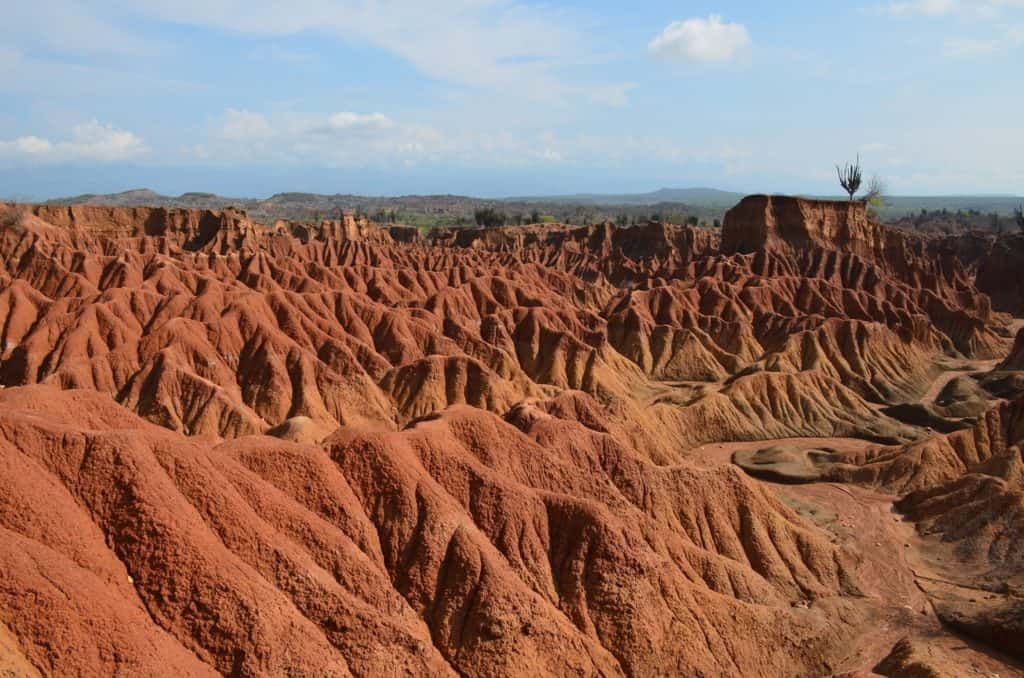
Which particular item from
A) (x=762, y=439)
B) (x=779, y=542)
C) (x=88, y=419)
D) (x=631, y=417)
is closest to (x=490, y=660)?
(x=779, y=542)

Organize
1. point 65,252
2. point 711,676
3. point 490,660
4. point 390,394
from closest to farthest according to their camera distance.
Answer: point 490,660 < point 711,676 < point 390,394 < point 65,252

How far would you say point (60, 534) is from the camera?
718 inches

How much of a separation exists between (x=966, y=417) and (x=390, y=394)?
4366 cm

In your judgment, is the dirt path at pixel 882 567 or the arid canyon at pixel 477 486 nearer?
the arid canyon at pixel 477 486

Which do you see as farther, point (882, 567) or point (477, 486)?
point (882, 567)

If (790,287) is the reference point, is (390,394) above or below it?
below

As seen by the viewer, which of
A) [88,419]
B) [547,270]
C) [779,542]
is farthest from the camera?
[547,270]

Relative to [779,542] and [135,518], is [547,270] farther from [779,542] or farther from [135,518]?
[135,518]

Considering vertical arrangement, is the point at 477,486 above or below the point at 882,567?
above

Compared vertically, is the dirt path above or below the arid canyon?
below

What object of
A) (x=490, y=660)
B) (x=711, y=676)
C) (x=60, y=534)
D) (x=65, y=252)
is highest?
(x=65, y=252)

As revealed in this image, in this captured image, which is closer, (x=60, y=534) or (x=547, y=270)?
(x=60, y=534)

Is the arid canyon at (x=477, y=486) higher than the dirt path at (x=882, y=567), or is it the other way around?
the arid canyon at (x=477, y=486)

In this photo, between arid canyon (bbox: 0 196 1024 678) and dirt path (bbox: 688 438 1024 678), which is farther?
dirt path (bbox: 688 438 1024 678)
